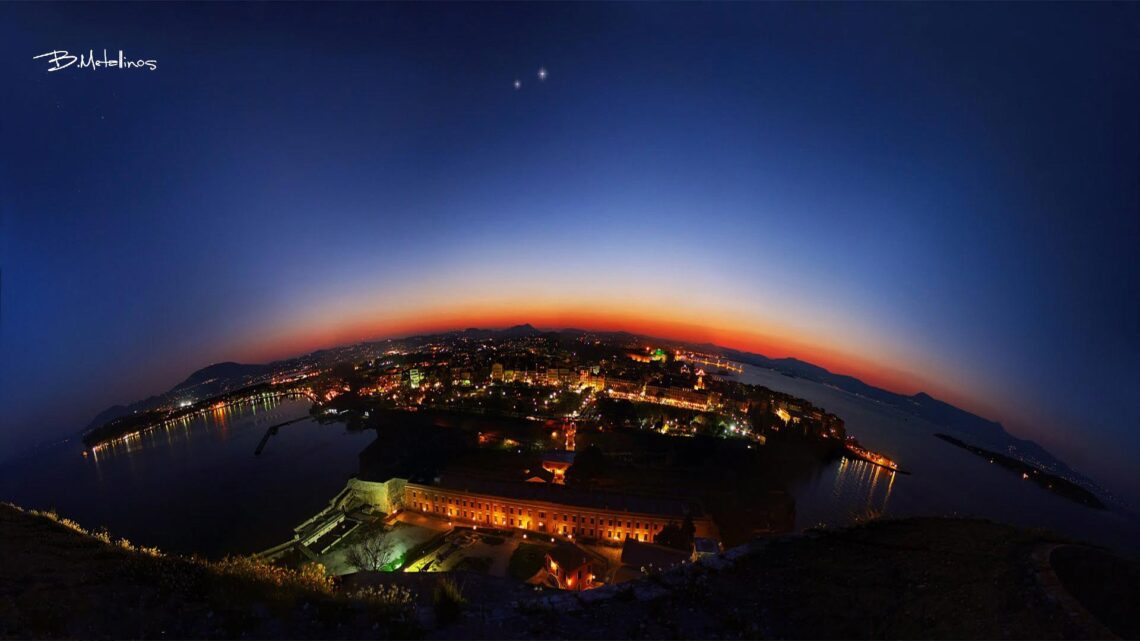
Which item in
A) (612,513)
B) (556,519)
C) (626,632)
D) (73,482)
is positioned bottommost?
(73,482)

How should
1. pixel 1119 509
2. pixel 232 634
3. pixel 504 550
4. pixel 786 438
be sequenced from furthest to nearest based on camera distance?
pixel 786 438, pixel 1119 509, pixel 504 550, pixel 232 634

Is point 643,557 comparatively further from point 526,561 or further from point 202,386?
point 202,386

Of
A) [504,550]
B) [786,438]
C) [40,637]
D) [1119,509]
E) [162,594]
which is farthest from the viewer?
[786,438]

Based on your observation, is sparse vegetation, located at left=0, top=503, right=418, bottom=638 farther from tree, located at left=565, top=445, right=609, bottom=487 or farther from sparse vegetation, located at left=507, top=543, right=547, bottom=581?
tree, located at left=565, top=445, right=609, bottom=487

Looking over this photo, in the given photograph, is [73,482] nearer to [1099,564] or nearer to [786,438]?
[1099,564]

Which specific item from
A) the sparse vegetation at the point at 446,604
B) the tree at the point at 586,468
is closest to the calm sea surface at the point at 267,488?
the tree at the point at 586,468

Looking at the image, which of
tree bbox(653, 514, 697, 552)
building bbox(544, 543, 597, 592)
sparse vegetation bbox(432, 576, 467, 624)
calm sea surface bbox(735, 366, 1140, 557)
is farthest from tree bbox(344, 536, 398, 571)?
calm sea surface bbox(735, 366, 1140, 557)

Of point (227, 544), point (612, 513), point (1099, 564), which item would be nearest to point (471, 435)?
point (227, 544)
